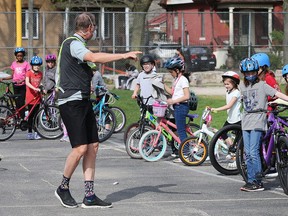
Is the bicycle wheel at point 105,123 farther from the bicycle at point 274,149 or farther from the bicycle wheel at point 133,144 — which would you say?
the bicycle at point 274,149

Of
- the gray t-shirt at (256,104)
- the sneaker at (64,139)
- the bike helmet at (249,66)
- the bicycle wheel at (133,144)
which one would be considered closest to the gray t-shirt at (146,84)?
the bicycle wheel at (133,144)

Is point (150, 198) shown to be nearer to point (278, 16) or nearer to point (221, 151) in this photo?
point (221, 151)

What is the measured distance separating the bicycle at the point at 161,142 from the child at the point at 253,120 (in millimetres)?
2785

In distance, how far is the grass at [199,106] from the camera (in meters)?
21.8

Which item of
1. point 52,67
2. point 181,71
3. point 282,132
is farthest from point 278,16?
point 282,132

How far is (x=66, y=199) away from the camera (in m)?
9.92

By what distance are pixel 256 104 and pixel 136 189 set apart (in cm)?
188

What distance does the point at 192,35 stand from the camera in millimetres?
41938

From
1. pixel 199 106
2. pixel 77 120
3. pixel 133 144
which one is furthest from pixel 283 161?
pixel 199 106

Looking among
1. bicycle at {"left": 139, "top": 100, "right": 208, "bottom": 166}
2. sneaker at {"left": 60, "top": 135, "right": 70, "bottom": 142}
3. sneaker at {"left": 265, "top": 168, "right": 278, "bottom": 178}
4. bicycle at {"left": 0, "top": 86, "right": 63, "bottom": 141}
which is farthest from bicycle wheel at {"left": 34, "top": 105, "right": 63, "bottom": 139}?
sneaker at {"left": 265, "top": 168, "right": 278, "bottom": 178}

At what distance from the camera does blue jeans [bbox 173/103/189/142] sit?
14523 millimetres

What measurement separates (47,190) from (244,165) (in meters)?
2.60

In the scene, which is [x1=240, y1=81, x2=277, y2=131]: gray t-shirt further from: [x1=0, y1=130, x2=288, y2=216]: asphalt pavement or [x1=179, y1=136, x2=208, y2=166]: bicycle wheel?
[x1=179, y1=136, x2=208, y2=166]: bicycle wheel

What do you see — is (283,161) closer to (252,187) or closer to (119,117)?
(252,187)
